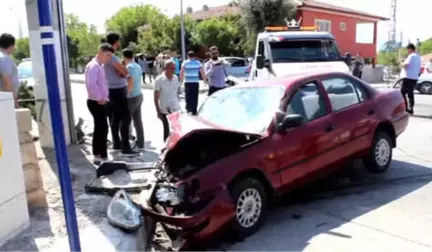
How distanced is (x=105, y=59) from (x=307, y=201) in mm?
3466

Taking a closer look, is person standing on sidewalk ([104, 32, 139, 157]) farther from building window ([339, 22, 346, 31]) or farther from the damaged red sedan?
building window ([339, 22, 346, 31])

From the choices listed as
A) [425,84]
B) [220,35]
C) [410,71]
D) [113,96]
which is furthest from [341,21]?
[113,96]

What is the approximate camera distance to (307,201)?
5.82 meters

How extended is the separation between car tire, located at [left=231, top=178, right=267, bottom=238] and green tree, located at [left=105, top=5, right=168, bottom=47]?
43.0 m

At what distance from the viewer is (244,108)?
5.60 meters

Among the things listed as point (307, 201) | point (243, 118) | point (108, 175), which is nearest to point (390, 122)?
point (307, 201)

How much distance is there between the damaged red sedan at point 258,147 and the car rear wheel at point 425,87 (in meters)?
13.1

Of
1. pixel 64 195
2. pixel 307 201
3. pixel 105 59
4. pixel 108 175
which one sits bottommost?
pixel 307 201

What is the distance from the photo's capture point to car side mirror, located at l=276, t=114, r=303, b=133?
513cm

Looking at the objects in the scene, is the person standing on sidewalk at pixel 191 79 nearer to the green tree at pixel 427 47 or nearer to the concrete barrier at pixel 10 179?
the concrete barrier at pixel 10 179

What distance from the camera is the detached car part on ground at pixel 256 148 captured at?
4.49 m

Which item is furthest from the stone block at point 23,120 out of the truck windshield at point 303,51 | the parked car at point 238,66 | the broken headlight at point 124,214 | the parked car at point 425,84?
the parked car at point 238,66

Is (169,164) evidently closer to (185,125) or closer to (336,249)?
(185,125)

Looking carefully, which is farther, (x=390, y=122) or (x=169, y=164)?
(x=390, y=122)
